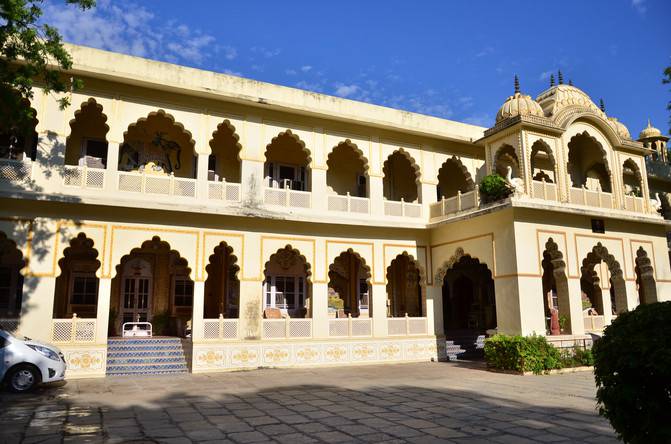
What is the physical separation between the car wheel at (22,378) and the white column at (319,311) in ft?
23.5

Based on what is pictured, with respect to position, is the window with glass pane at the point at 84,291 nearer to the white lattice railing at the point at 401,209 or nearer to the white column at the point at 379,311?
the white column at the point at 379,311

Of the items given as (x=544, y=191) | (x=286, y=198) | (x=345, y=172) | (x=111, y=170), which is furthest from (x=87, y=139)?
(x=544, y=191)

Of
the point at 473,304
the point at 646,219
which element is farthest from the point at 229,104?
the point at 646,219

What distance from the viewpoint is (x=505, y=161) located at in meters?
17.7

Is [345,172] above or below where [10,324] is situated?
above

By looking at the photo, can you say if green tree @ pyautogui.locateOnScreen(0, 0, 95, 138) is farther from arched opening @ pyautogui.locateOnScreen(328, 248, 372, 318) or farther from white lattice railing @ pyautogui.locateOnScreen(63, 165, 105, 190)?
arched opening @ pyautogui.locateOnScreen(328, 248, 372, 318)

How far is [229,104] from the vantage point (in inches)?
577

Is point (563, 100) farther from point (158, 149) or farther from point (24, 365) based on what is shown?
point (24, 365)

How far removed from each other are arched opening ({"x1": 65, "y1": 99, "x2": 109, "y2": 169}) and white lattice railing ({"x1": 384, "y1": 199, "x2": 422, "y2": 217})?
852 centimetres

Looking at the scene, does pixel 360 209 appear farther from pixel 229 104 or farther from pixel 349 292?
pixel 229 104

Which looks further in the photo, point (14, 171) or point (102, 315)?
point (102, 315)

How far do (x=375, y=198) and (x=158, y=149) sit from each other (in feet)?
22.1

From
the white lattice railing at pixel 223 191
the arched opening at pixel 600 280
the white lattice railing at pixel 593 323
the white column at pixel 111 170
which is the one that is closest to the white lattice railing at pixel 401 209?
the white lattice railing at pixel 223 191

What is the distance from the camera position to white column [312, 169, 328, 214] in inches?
611
